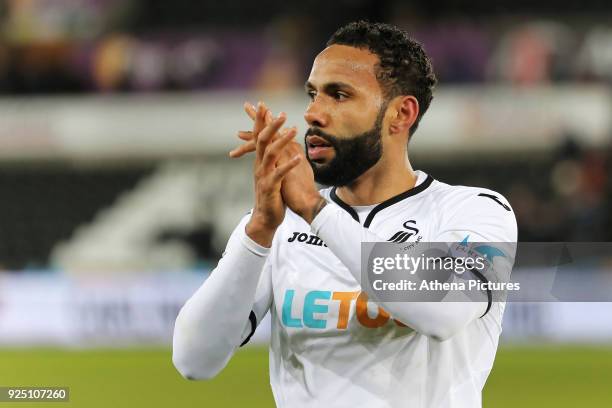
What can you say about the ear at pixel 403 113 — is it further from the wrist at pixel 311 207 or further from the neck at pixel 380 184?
the wrist at pixel 311 207

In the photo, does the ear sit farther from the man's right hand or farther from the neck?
the man's right hand

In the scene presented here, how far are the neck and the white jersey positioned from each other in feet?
0.40

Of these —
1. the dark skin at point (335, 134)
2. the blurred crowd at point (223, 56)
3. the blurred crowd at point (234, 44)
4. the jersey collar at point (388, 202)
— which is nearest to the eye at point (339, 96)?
the dark skin at point (335, 134)

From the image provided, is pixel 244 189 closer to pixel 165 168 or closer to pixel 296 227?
pixel 165 168

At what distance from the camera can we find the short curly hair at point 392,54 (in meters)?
3.46

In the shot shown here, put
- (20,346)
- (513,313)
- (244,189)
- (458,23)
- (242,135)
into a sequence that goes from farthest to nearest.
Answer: (244,189)
(458,23)
(20,346)
(513,313)
(242,135)

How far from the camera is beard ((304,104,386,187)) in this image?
337 centimetres

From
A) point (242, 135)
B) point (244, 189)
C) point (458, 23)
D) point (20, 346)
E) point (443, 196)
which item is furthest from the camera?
point (244, 189)

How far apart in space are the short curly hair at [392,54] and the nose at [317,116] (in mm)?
247

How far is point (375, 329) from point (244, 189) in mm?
15056

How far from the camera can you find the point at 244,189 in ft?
59.6

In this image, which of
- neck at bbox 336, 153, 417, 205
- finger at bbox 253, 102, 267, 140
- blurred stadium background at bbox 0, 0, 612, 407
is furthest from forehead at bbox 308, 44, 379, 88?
blurred stadium background at bbox 0, 0, 612, 407

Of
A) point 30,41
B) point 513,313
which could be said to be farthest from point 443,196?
point 30,41

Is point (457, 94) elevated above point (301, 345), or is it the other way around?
point (301, 345)
